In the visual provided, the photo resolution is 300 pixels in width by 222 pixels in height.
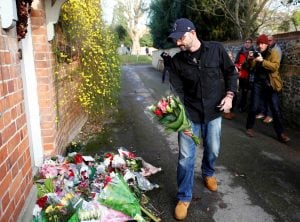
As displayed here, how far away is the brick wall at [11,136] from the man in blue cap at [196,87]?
1595 mm

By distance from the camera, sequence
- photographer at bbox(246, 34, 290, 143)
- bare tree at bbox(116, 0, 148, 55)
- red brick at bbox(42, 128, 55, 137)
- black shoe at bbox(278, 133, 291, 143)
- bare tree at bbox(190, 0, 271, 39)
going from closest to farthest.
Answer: red brick at bbox(42, 128, 55, 137)
photographer at bbox(246, 34, 290, 143)
black shoe at bbox(278, 133, 291, 143)
bare tree at bbox(190, 0, 271, 39)
bare tree at bbox(116, 0, 148, 55)

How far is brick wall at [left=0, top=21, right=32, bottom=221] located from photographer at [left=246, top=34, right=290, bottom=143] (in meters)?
4.49

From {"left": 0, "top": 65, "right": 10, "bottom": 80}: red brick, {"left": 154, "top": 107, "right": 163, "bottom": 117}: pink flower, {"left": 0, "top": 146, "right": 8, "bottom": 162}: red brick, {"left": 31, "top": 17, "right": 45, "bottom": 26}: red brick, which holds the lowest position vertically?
{"left": 0, "top": 146, "right": 8, "bottom": 162}: red brick

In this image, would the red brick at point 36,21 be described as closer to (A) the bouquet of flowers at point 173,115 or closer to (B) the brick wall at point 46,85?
(B) the brick wall at point 46,85

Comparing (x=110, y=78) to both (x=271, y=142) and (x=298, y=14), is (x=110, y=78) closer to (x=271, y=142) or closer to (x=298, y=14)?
(x=271, y=142)

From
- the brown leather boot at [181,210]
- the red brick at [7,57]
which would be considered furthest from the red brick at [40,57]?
the brown leather boot at [181,210]

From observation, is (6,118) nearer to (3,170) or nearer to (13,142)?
(13,142)

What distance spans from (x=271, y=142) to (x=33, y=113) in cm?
428

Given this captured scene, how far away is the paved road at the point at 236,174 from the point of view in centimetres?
382

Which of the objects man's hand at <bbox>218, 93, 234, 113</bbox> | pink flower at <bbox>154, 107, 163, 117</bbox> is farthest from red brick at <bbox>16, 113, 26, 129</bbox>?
man's hand at <bbox>218, 93, 234, 113</bbox>

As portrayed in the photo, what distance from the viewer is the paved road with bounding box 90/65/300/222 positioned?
12.5 feet

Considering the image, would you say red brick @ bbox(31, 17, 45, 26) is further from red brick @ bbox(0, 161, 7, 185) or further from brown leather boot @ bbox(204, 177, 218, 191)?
brown leather boot @ bbox(204, 177, 218, 191)

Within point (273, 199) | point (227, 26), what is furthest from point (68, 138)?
point (227, 26)

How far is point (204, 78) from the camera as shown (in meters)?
3.77
